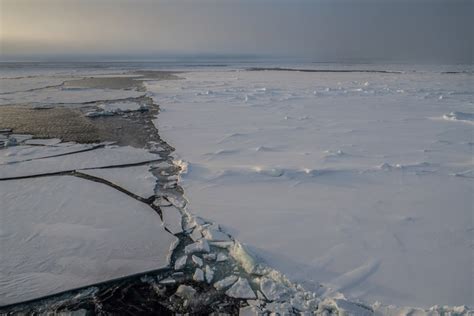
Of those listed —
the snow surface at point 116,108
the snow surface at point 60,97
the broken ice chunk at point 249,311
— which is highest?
the snow surface at point 60,97

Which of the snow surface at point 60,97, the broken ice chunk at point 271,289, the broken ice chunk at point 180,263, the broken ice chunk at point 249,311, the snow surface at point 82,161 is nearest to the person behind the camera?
the broken ice chunk at point 249,311

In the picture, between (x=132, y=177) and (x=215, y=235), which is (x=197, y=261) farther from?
(x=132, y=177)

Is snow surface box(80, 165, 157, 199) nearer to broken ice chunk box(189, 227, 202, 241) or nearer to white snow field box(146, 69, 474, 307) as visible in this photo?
white snow field box(146, 69, 474, 307)

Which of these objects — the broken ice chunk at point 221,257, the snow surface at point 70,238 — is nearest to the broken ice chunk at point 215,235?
the broken ice chunk at point 221,257

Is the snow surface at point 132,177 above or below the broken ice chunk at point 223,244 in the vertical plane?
above

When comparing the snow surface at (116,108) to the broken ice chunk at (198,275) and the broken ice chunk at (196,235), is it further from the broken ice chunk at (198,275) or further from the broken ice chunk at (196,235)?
the broken ice chunk at (198,275)

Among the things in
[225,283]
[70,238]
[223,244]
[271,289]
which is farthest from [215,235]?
[70,238]

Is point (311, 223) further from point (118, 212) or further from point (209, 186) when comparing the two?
point (118, 212)
